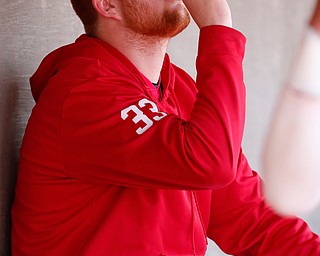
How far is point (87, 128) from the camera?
121 centimetres

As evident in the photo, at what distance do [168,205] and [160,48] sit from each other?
1.06ft

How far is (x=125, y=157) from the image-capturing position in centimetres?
119

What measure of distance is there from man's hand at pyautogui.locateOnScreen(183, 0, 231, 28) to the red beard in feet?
0.48

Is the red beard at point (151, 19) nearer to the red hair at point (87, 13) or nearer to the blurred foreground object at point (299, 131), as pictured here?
the red hair at point (87, 13)

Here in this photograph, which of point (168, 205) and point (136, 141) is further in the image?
point (168, 205)

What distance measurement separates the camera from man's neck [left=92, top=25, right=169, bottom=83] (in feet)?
4.63

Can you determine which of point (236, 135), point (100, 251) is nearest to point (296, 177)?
point (236, 135)

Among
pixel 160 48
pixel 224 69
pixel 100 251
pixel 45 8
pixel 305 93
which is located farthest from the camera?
pixel 45 8

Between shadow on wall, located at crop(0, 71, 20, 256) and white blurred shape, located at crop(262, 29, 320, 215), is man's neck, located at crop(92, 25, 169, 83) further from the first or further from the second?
white blurred shape, located at crop(262, 29, 320, 215)

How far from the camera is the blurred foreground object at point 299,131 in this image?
57cm

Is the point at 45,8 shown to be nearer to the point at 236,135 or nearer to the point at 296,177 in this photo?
the point at 236,135

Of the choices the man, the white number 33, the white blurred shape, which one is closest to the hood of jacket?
the man

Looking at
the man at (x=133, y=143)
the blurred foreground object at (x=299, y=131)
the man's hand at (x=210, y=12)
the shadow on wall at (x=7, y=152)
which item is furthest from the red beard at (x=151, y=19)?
the blurred foreground object at (x=299, y=131)

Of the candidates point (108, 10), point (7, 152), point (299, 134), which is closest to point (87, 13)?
point (108, 10)
